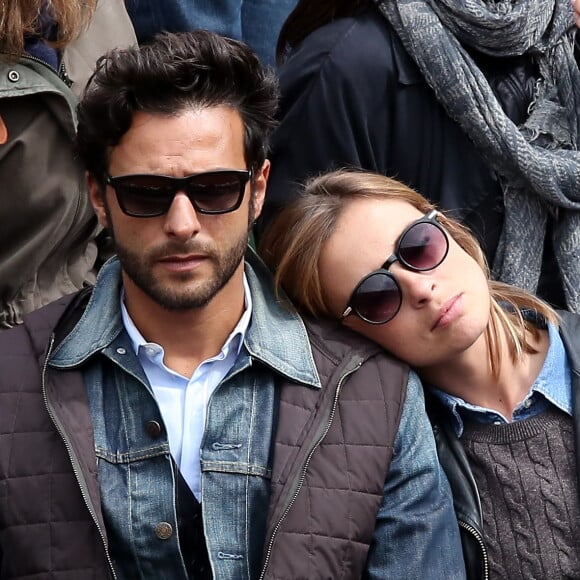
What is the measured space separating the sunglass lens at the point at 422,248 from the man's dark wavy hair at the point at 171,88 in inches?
15.6

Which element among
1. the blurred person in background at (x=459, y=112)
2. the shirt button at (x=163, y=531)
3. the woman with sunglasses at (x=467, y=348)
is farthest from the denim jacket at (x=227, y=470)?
the blurred person in background at (x=459, y=112)

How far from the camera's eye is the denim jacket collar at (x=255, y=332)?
286 cm

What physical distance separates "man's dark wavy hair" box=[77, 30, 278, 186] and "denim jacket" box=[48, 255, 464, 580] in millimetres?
408

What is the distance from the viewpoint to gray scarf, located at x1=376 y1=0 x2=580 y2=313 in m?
3.15

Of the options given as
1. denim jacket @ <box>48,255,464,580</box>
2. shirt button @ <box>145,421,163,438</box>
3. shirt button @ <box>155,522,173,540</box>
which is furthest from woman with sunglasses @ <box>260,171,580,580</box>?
shirt button @ <box>155,522,173,540</box>

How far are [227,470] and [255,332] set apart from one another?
34 cm

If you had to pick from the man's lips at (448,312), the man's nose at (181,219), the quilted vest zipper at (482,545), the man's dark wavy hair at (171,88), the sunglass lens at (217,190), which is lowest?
the quilted vest zipper at (482,545)

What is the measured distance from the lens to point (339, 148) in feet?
10.7

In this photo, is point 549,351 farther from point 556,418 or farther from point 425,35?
point 425,35

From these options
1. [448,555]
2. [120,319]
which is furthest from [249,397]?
[448,555]

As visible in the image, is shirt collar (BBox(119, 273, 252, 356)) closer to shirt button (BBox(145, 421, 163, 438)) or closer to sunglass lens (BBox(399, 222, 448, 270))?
shirt button (BBox(145, 421, 163, 438))

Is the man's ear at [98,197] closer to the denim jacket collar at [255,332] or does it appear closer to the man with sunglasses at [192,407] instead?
the man with sunglasses at [192,407]

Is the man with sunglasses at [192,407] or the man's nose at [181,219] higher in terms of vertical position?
the man's nose at [181,219]

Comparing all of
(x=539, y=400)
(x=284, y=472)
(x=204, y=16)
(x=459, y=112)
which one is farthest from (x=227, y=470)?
(x=204, y=16)
